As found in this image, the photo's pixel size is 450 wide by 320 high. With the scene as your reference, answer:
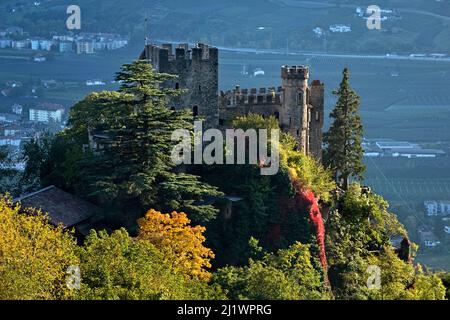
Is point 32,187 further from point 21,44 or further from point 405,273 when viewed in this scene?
point 21,44

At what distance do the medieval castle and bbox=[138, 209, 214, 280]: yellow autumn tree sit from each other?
7454 millimetres

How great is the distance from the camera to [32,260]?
27.4 metres

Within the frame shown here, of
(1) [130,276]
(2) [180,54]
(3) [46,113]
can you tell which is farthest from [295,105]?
(3) [46,113]

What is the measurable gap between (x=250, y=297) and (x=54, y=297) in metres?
5.00

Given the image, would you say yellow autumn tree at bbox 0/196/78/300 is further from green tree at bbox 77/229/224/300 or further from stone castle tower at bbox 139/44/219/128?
stone castle tower at bbox 139/44/219/128

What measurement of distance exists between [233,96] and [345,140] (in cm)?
493

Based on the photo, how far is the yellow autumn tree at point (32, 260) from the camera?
26406 mm

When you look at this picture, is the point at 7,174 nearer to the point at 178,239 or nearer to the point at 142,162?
the point at 142,162

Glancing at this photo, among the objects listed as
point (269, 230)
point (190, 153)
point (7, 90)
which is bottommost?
point (7, 90)

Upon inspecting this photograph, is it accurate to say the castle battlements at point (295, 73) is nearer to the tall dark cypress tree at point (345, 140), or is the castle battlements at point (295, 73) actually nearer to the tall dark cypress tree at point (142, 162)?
the tall dark cypress tree at point (345, 140)

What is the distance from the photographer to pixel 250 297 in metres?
28.4

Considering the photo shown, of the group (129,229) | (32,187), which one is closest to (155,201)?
(129,229)

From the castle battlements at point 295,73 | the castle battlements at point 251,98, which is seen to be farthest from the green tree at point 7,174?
the castle battlements at point 295,73

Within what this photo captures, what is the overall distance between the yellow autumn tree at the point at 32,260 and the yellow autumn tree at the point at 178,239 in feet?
11.5
